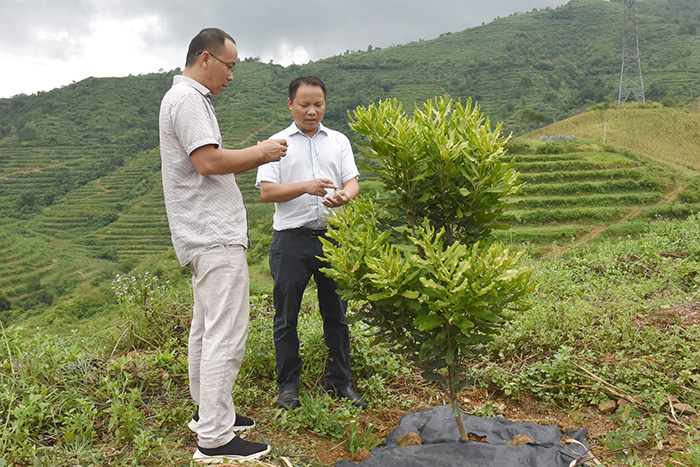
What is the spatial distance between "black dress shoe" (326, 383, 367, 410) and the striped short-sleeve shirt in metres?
1.41

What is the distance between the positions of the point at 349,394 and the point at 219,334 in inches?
48.0

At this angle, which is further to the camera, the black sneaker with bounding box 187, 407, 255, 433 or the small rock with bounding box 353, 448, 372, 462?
the black sneaker with bounding box 187, 407, 255, 433

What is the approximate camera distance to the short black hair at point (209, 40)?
100 inches

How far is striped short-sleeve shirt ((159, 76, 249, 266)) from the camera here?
253 centimetres

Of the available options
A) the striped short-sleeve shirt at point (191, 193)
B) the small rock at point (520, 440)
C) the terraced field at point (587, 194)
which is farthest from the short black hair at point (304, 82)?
the terraced field at point (587, 194)

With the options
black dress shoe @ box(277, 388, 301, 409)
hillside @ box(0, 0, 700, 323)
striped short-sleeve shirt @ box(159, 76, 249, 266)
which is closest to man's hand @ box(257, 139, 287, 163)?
striped short-sleeve shirt @ box(159, 76, 249, 266)

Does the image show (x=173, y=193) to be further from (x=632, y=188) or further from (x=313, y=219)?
(x=632, y=188)

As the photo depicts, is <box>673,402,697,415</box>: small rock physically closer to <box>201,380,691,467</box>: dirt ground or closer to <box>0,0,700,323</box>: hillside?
<box>201,380,691,467</box>: dirt ground

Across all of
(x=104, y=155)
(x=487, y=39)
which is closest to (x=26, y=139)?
(x=104, y=155)

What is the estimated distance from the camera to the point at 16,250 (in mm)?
41031

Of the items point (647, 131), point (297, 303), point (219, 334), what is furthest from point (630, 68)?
point (219, 334)

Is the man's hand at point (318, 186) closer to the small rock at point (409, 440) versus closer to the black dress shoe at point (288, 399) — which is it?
the black dress shoe at point (288, 399)

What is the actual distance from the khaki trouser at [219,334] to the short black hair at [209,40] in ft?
3.35

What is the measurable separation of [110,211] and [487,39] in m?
77.6
